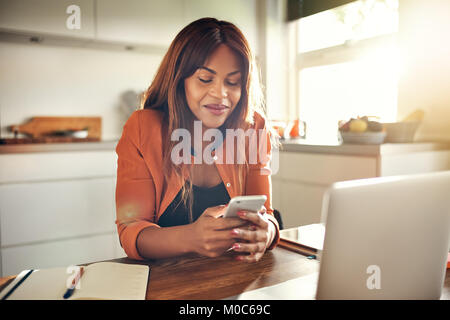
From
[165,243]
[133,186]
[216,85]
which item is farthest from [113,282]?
[216,85]

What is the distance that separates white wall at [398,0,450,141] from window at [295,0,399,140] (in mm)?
125

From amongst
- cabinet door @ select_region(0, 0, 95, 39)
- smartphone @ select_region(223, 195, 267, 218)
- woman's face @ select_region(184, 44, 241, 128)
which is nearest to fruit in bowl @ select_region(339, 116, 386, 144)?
woman's face @ select_region(184, 44, 241, 128)

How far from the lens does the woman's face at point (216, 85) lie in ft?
3.89

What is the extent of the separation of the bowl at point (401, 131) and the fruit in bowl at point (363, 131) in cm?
4

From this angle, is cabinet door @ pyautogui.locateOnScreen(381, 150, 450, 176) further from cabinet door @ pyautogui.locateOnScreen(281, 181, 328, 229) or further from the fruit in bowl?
cabinet door @ pyautogui.locateOnScreen(281, 181, 328, 229)

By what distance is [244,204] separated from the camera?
82 centimetres

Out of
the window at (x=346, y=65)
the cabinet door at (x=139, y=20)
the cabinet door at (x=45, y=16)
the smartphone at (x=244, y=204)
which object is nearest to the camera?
the smartphone at (x=244, y=204)

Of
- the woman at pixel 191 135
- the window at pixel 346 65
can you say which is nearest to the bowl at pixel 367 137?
the window at pixel 346 65

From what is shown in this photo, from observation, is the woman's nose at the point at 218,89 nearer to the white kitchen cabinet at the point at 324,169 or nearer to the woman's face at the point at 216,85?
the woman's face at the point at 216,85

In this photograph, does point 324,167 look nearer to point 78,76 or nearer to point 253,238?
point 253,238

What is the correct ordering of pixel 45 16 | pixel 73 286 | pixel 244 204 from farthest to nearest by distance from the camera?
pixel 45 16 → pixel 244 204 → pixel 73 286

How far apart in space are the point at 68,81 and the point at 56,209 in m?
1.01
